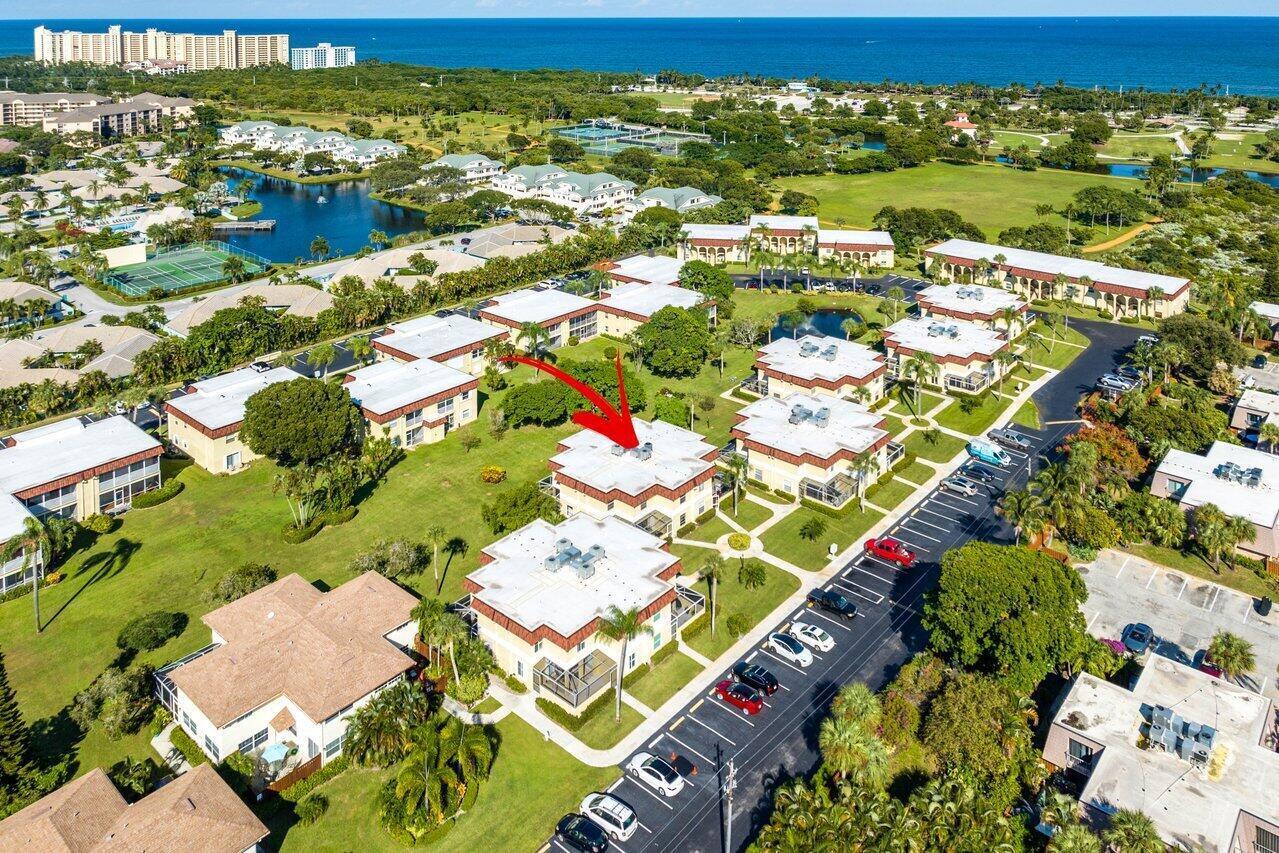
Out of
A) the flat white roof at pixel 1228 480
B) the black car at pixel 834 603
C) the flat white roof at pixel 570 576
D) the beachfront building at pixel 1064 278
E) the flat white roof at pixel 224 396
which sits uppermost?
the beachfront building at pixel 1064 278

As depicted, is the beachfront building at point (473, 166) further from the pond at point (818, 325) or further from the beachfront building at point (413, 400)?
the beachfront building at point (413, 400)

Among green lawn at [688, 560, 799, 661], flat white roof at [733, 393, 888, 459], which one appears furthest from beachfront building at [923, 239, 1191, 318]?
green lawn at [688, 560, 799, 661]

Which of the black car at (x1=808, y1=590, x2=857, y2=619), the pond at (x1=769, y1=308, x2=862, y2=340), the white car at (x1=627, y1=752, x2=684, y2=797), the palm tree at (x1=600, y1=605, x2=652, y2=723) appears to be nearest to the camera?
the white car at (x1=627, y1=752, x2=684, y2=797)

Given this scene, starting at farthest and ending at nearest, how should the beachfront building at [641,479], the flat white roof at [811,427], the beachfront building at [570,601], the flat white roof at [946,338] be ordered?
the flat white roof at [946,338]
the flat white roof at [811,427]
the beachfront building at [641,479]
the beachfront building at [570,601]

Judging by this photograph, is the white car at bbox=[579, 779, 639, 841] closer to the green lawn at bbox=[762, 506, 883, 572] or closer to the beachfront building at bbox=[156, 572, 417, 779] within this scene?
the beachfront building at bbox=[156, 572, 417, 779]

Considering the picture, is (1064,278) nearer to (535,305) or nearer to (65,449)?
(535,305)

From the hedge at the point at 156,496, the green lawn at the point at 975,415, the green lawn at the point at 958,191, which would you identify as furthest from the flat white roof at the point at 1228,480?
the green lawn at the point at 958,191

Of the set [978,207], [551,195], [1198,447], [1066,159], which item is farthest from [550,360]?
[1066,159]
